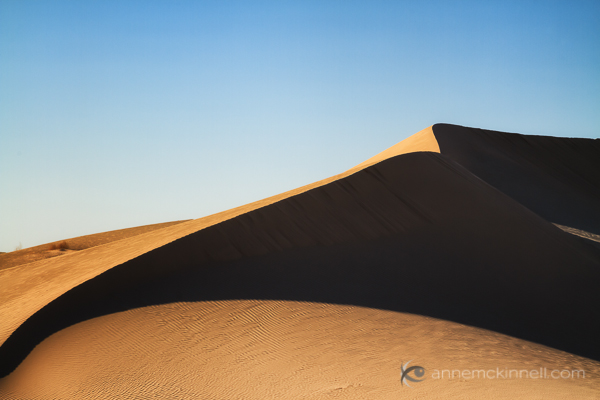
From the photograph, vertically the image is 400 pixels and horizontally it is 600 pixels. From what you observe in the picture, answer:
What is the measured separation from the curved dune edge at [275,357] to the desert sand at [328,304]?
0.02 m

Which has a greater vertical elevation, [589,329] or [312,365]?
[312,365]

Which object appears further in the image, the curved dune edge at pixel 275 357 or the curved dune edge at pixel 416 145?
the curved dune edge at pixel 416 145

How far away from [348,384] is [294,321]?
5.29 feet

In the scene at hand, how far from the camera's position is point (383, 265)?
8.41 m

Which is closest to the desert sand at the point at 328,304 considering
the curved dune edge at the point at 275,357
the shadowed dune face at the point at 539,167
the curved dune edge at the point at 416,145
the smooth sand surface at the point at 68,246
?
the curved dune edge at the point at 275,357

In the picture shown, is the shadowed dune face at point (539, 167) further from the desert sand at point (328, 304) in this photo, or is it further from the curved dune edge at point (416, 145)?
the desert sand at point (328, 304)

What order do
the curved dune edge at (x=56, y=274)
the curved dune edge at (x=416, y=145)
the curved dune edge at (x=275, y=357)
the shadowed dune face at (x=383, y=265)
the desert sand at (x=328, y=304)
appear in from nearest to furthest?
1. the curved dune edge at (x=275, y=357)
2. the desert sand at (x=328, y=304)
3. the shadowed dune face at (x=383, y=265)
4. the curved dune edge at (x=56, y=274)
5. the curved dune edge at (x=416, y=145)

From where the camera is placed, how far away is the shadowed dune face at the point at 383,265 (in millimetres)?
7004

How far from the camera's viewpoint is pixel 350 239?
912 cm

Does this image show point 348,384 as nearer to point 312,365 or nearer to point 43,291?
point 312,365

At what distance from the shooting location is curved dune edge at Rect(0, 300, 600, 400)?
4953 mm

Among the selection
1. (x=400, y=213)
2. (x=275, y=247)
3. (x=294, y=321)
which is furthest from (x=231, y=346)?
(x=400, y=213)

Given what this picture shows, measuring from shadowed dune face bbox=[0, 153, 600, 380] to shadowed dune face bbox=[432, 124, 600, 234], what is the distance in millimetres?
6716

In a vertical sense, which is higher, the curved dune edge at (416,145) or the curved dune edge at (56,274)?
the curved dune edge at (416,145)
